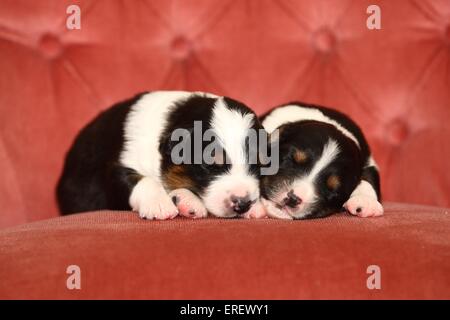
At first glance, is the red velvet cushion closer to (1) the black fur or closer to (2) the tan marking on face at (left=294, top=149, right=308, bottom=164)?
(2) the tan marking on face at (left=294, top=149, right=308, bottom=164)

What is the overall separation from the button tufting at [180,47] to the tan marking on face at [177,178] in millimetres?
873

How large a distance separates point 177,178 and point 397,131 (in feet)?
4.60

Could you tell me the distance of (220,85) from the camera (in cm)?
337

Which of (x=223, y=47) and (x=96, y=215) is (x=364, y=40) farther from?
(x=96, y=215)

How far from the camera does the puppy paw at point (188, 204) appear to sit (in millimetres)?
2547

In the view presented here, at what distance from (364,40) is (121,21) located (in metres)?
1.44

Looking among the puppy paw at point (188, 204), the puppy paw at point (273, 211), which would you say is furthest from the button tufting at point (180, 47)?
the puppy paw at point (273, 211)

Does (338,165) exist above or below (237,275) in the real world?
above

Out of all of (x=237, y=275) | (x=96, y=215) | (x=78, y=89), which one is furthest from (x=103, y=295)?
(x=78, y=89)

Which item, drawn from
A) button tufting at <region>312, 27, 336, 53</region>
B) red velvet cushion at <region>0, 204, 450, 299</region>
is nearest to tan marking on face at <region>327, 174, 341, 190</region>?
red velvet cushion at <region>0, 204, 450, 299</region>

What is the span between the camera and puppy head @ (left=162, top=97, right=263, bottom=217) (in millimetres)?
2578

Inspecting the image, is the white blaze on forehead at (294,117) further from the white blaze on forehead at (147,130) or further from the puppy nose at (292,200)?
the puppy nose at (292,200)

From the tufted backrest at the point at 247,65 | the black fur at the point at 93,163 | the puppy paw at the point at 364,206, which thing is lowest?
the puppy paw at the point at 364,206

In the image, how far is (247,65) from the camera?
336 cm
